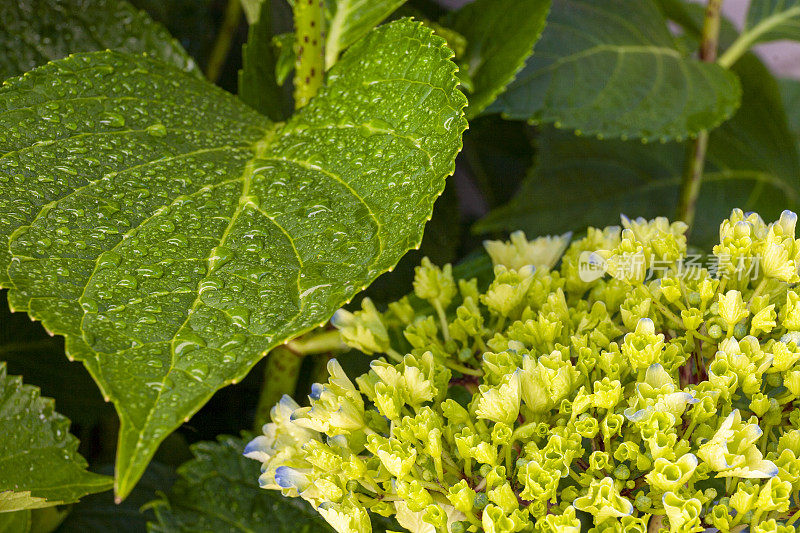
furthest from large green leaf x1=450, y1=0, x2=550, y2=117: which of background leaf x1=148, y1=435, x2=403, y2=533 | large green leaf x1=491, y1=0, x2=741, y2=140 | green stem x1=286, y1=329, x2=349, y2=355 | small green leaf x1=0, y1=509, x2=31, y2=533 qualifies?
small green leaf x1=0, y1=509, x2=31, y2=533

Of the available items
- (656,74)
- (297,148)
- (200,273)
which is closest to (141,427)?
(200,273)

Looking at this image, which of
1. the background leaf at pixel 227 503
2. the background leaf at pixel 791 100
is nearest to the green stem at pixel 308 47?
the background leaf at pixel 227 503

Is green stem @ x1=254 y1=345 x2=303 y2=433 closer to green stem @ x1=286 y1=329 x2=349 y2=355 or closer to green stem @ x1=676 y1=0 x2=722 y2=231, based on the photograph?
green stem @ x1=286 y1=329 x2=349 y2=355

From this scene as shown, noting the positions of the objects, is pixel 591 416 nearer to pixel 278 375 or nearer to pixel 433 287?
pixel 433 287

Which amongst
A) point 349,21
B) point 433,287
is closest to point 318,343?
point 433,287

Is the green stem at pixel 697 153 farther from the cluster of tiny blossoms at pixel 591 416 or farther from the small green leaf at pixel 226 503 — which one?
the small green leaf at pixel 226 503

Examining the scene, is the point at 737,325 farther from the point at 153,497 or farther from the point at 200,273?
the point at 153,497

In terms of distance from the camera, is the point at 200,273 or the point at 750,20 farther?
the point at 750,20
